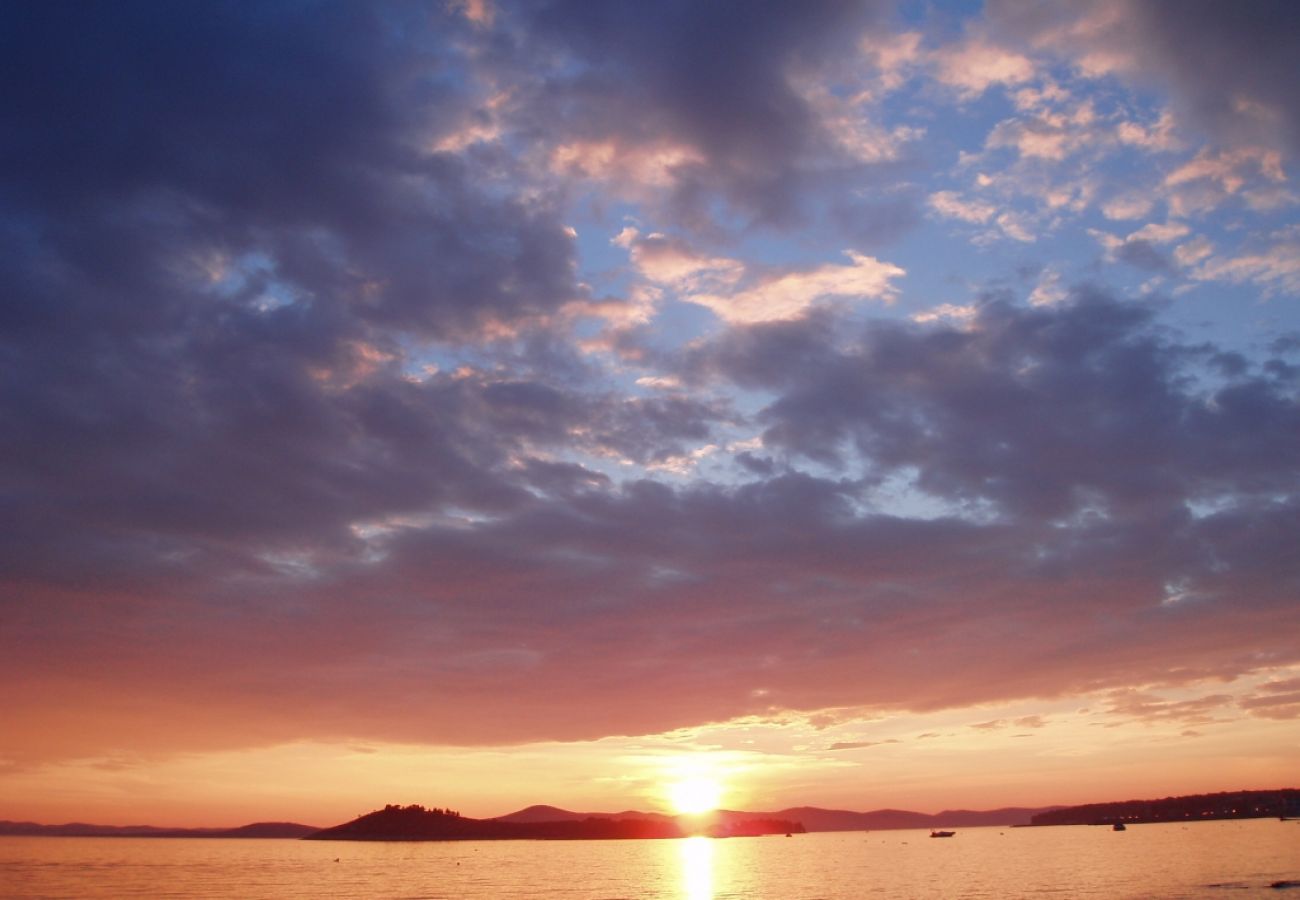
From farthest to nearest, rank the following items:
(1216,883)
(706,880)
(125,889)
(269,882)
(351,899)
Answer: (706,880)
(269,882)
(125,889)
(351,899)
(1216,883)

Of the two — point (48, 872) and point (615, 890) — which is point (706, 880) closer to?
point (615, 890)

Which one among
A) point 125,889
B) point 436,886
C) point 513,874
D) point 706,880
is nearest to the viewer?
point 125,889

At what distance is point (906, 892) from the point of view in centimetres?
13188

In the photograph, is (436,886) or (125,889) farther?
(436,886)

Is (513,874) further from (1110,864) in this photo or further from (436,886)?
(1110,864)

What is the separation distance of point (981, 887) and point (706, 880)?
61636 mm

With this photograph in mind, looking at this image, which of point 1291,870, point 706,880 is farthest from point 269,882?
point 1291,870

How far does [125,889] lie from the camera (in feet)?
468

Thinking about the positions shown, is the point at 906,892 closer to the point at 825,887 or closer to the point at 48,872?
the point at 825,887

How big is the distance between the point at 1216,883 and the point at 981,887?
29.5 meters

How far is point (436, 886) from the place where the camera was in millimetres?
152875

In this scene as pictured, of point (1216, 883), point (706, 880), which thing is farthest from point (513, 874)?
point (1216, 883)

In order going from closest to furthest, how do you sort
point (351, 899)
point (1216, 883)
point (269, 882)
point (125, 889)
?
point (1216, 883) → point (351, 899) → point (125, 889) → point (269, 882)

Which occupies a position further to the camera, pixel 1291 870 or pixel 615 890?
pixel 615 890
